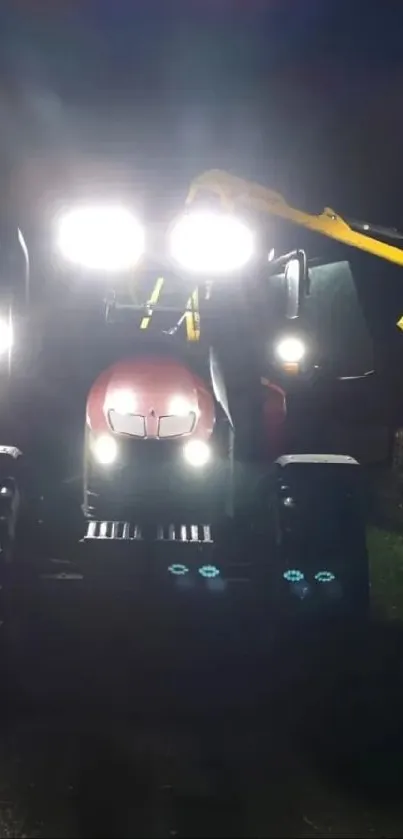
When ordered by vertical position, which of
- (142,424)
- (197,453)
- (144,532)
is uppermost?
(142,424)

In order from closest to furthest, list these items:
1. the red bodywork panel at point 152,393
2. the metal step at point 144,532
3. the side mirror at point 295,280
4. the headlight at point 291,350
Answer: the metal step at point 144,532, the red bodywork panel at point 152,393, the side mirror at point 295,280, the headlight at point 291,350

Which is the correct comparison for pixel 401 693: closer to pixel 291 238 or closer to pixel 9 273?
pixel 9 273

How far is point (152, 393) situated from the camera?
5.98m

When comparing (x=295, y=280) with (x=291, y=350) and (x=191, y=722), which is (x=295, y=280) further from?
(x=291, y=350)

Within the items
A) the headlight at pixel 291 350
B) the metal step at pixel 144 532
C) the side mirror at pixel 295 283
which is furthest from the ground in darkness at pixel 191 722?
the headlight at pixel 291 350

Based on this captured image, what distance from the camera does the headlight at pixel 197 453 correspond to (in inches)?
238

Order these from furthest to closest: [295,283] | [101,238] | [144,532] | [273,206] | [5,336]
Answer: [273,206] → [5,336] → [101,238] → [295,283] → [144,532]

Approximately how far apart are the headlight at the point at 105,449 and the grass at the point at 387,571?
229 cm

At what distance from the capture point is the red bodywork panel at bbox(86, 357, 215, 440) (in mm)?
5961

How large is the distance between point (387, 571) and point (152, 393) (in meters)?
3.03

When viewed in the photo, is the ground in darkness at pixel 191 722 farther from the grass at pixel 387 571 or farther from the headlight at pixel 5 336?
the headlight at pixel 5 336

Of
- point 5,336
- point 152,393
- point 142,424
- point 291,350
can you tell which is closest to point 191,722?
point 142,424

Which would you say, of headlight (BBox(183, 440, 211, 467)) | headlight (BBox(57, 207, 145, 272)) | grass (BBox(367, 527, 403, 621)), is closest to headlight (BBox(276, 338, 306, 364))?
grass (BBox(367, 527, 403, 621))

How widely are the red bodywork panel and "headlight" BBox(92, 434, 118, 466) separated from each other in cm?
6
